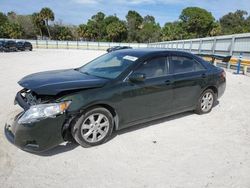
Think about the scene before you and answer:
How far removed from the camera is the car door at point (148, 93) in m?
4.29

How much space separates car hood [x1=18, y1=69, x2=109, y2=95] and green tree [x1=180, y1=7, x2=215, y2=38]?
70.8 meters

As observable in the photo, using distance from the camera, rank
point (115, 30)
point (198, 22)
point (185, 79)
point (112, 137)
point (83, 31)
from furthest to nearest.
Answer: point (83, 31) → point (115, 30) → point (198, 22) → point (185, 79) → point (112, 137)

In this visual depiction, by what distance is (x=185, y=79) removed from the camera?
5176mm

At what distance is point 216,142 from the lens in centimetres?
434

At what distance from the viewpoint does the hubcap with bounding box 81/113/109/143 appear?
391cm

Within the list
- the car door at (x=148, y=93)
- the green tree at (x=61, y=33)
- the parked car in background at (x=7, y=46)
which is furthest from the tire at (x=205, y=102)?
the green tree at (x=61, y=33)

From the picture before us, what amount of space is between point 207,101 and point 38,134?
13.1 ft

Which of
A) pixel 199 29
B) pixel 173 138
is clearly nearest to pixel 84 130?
pixel 173 138

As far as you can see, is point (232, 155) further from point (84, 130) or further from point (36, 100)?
point (36, 100)

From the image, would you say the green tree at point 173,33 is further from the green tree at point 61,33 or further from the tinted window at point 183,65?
the tinted window at point 183,65

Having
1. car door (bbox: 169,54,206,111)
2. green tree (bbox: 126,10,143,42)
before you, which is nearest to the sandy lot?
car door (bbox: 169,54,206,111)

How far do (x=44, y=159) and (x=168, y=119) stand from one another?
2.81m

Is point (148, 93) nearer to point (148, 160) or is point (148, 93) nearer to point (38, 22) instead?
point (148, 160)

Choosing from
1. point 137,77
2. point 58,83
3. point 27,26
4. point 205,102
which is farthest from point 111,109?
point 27,26
